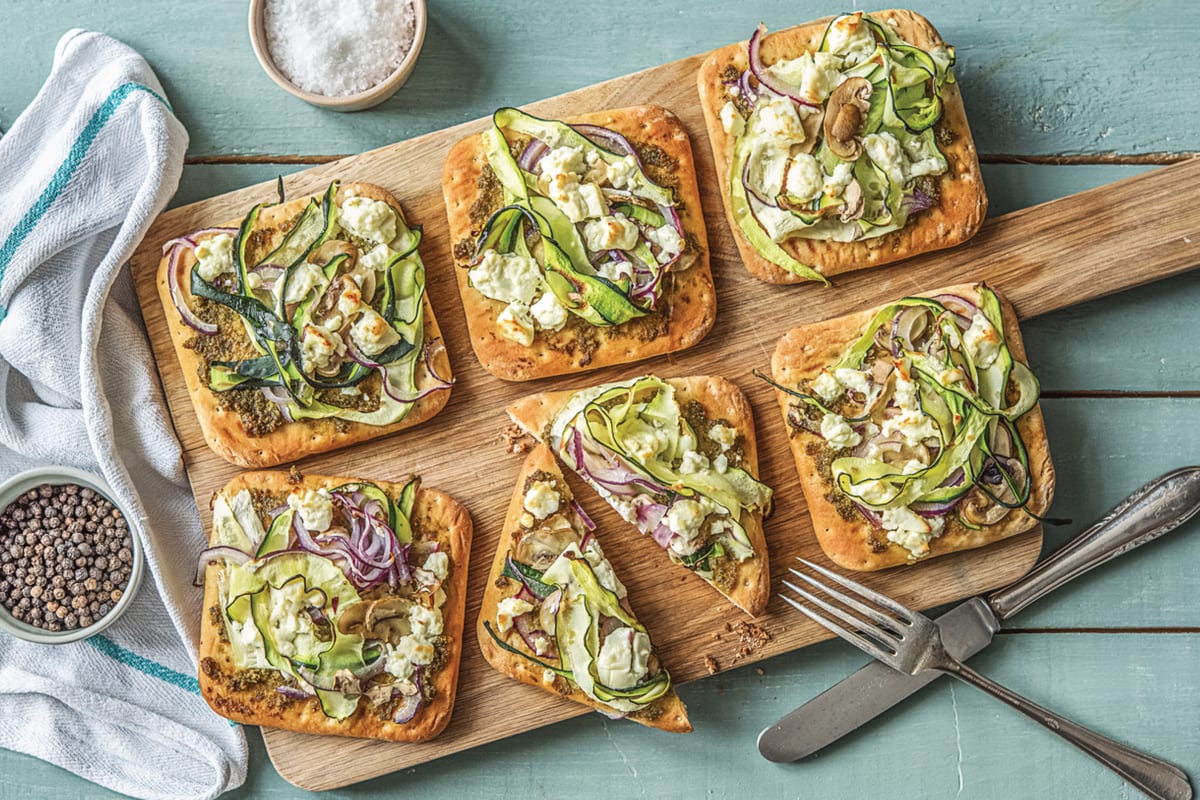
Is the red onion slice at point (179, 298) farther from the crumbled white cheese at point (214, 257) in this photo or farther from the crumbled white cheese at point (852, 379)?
the crumbled white cheese at point (852, 379)

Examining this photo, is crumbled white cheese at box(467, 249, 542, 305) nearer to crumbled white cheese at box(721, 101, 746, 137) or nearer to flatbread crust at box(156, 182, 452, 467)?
flatbread crust at box(156, 182, 452, 467)

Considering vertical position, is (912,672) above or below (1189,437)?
below

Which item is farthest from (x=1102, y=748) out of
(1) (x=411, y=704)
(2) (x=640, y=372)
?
(1) (x=411, y=704)

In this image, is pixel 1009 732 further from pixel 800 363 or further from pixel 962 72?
pixel 962 72

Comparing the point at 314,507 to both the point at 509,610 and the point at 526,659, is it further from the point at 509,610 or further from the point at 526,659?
the point at 526,659

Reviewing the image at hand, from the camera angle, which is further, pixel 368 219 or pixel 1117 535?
pixel 1117 535

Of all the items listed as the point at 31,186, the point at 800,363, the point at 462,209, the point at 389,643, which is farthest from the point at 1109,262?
the point at 31,186

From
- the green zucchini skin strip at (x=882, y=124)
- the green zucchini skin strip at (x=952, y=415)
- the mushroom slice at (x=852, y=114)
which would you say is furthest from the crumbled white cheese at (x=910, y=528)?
the mushroom slice at (x=852, y=114)

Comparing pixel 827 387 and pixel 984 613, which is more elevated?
pixel 827 387
